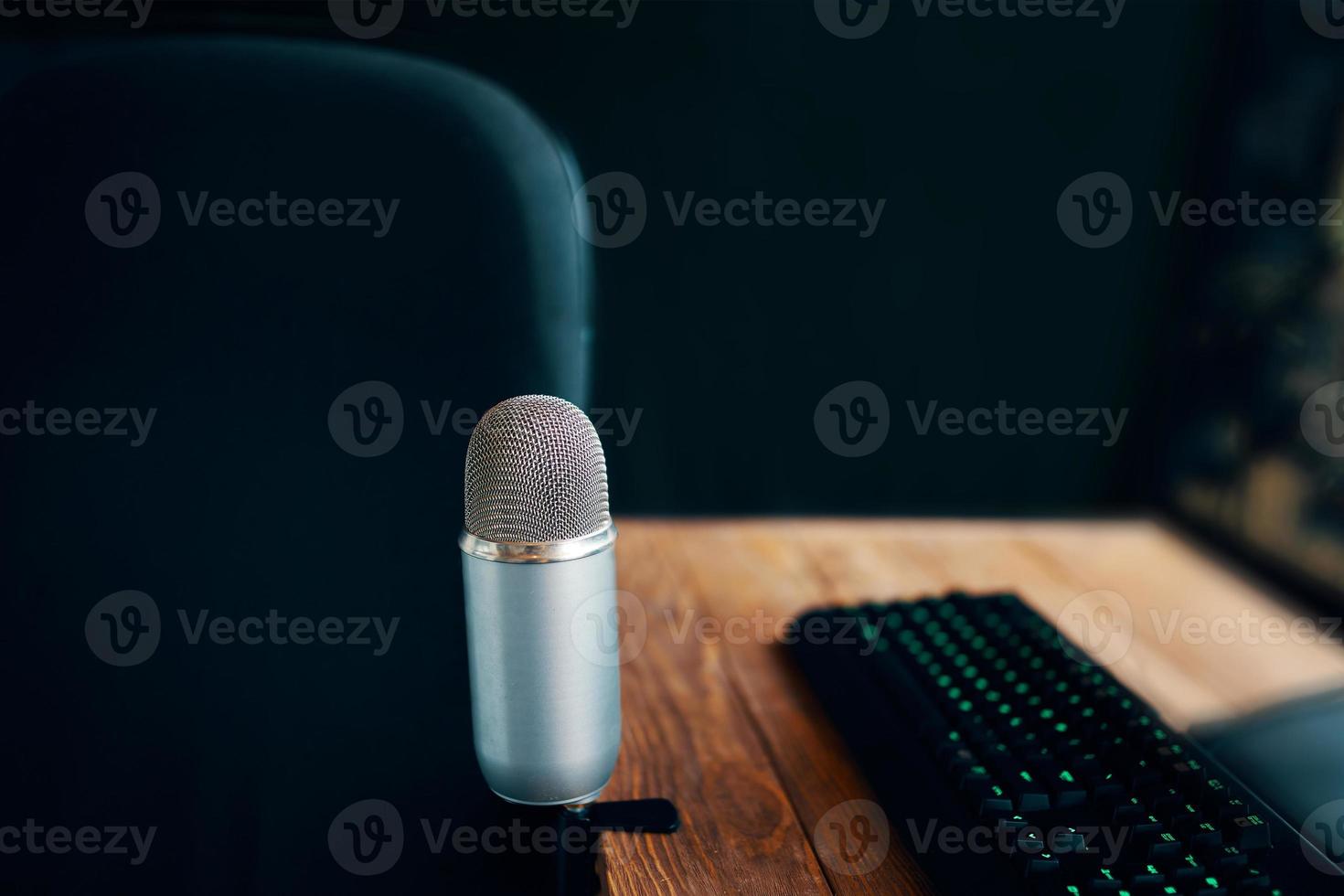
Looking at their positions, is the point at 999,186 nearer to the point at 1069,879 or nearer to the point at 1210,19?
the point at 1210,19

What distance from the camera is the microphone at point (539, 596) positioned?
1.52ft

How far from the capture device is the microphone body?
463mm

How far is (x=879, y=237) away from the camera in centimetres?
113

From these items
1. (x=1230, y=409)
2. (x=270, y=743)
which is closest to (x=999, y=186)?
(x=1230, y=409)

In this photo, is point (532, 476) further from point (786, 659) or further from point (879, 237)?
point (879, 237)

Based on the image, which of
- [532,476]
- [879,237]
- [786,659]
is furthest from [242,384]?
[879,237]

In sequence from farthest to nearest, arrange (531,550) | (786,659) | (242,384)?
(786,659)
(242,384)
(531,550)

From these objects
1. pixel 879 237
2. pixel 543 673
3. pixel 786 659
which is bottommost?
pixel 786 659

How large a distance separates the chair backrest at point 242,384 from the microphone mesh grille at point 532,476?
0.13 m

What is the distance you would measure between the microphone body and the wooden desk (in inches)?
3.4

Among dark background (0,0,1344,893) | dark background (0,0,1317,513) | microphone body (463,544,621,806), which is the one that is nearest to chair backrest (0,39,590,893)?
dark background (0,0,1344,893)

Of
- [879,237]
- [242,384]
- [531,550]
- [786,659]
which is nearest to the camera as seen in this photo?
[531,550]

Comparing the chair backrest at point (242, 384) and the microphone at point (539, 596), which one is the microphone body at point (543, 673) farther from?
the chair backrest at point (242, 384)

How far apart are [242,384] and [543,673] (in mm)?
284
